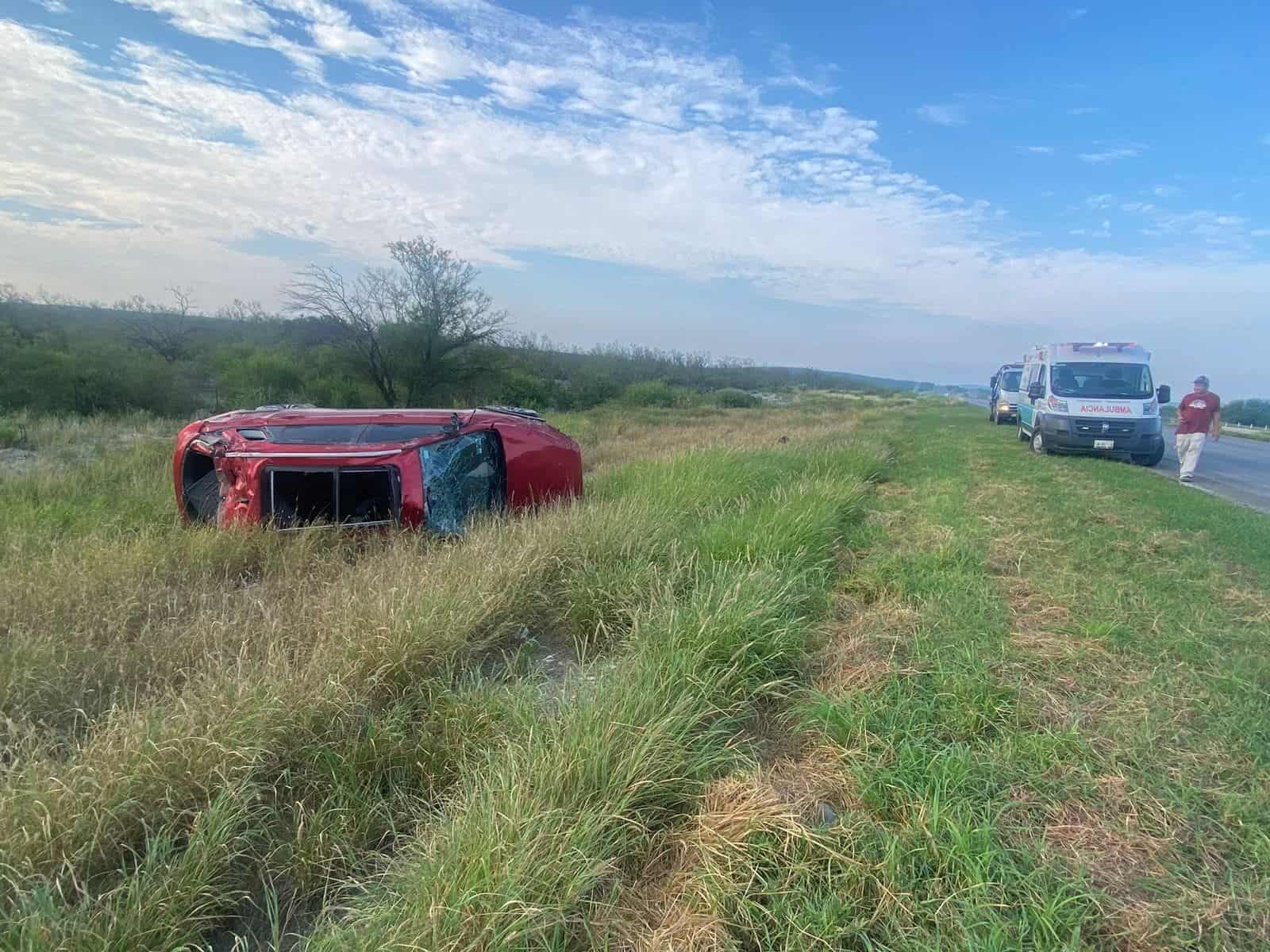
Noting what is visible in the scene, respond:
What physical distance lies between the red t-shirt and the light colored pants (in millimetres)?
96

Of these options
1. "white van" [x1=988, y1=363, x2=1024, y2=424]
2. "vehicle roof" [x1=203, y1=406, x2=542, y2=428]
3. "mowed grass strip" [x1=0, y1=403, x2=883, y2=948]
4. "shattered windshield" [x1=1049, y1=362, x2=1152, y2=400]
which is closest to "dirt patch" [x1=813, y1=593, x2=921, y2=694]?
"mowed grass strip" [x1=0, y1=403, x2=883, y2=948]

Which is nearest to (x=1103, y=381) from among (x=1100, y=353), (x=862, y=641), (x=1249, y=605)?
(x=1100, y=353)

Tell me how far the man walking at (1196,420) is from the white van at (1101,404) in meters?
1.53

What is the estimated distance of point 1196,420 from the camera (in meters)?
11.5

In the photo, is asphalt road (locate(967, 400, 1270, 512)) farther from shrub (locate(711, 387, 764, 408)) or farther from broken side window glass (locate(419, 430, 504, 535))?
shrub (locate(711, 387, 764, 408))

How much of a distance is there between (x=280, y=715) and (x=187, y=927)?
0.85m

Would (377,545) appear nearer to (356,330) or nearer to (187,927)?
(187,927)

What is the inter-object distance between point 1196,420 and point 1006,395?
597 inches

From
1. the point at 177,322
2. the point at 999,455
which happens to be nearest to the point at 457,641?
the point at 999,455

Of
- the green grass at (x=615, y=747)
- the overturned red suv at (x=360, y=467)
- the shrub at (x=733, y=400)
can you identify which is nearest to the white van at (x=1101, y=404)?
the green grass at (x=615, y=747)

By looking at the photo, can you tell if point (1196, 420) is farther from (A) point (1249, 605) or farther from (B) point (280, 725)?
(B) point (280, 725)

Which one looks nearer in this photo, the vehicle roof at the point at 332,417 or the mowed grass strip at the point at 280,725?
the mowed grass strip at the point at 280,725

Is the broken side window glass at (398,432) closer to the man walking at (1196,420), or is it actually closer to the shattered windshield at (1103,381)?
the man walking at (1196,420)

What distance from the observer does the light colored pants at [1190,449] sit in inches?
452
